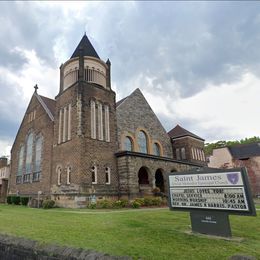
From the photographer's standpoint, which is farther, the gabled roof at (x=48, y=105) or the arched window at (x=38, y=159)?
the gabled roof at (x=48, y=105)

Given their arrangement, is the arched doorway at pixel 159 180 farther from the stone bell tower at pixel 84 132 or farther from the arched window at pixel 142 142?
the stone bell tower at pixel 84 132

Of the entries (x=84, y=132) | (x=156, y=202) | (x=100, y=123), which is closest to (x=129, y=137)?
(x=100, y=123)

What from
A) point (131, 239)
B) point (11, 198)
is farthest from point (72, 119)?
point (131, 239)

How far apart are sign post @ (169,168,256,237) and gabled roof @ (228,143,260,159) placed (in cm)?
3496

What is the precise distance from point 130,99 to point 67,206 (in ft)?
50.6

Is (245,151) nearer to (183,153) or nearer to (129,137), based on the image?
(183,153)

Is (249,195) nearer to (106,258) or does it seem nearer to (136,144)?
(106,258)

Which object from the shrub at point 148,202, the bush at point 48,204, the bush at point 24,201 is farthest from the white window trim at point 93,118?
the bush at point 24,201

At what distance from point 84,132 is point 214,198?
14.2 metres

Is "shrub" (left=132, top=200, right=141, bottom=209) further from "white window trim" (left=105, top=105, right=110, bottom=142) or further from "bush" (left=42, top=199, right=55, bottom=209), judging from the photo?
"bush" (left=42, top=199, right=55, bottom=209)

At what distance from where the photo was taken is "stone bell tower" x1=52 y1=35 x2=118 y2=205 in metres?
18.8

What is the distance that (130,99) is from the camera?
28594 mm

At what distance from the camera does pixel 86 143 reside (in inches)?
763

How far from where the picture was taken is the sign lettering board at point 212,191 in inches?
266
